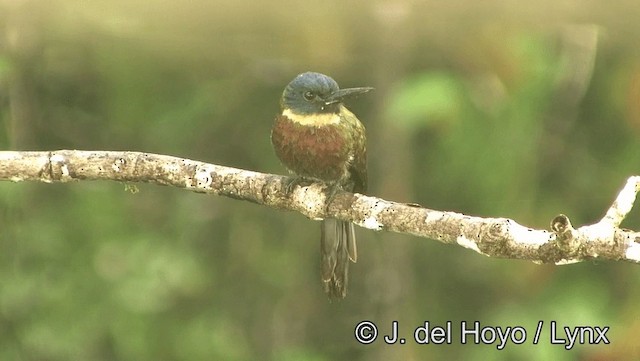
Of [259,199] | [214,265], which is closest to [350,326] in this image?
[214,265]

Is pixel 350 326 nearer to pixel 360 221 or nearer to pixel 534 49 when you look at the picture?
pixel 534 49

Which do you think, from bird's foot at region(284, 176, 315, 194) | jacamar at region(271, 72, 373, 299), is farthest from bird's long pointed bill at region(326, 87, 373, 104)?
bird's foot at region(284, 176, 315, 194)

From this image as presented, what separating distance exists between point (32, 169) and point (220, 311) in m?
2.13

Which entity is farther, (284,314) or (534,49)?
(284,314)

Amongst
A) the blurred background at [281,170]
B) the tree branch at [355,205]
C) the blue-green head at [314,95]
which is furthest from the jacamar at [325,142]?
the blurred background at [281,170]

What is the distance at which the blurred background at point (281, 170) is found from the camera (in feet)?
13.6

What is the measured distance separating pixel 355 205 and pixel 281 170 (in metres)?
2.01

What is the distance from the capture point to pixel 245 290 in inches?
201

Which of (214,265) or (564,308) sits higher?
(214,265)

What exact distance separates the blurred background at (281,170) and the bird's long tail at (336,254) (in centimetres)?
52

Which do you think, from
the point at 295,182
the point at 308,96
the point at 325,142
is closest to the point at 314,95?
the point at 308,96

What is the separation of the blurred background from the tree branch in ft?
3.20

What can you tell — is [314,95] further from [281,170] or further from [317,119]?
[281,170]

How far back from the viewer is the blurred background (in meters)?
4.15
